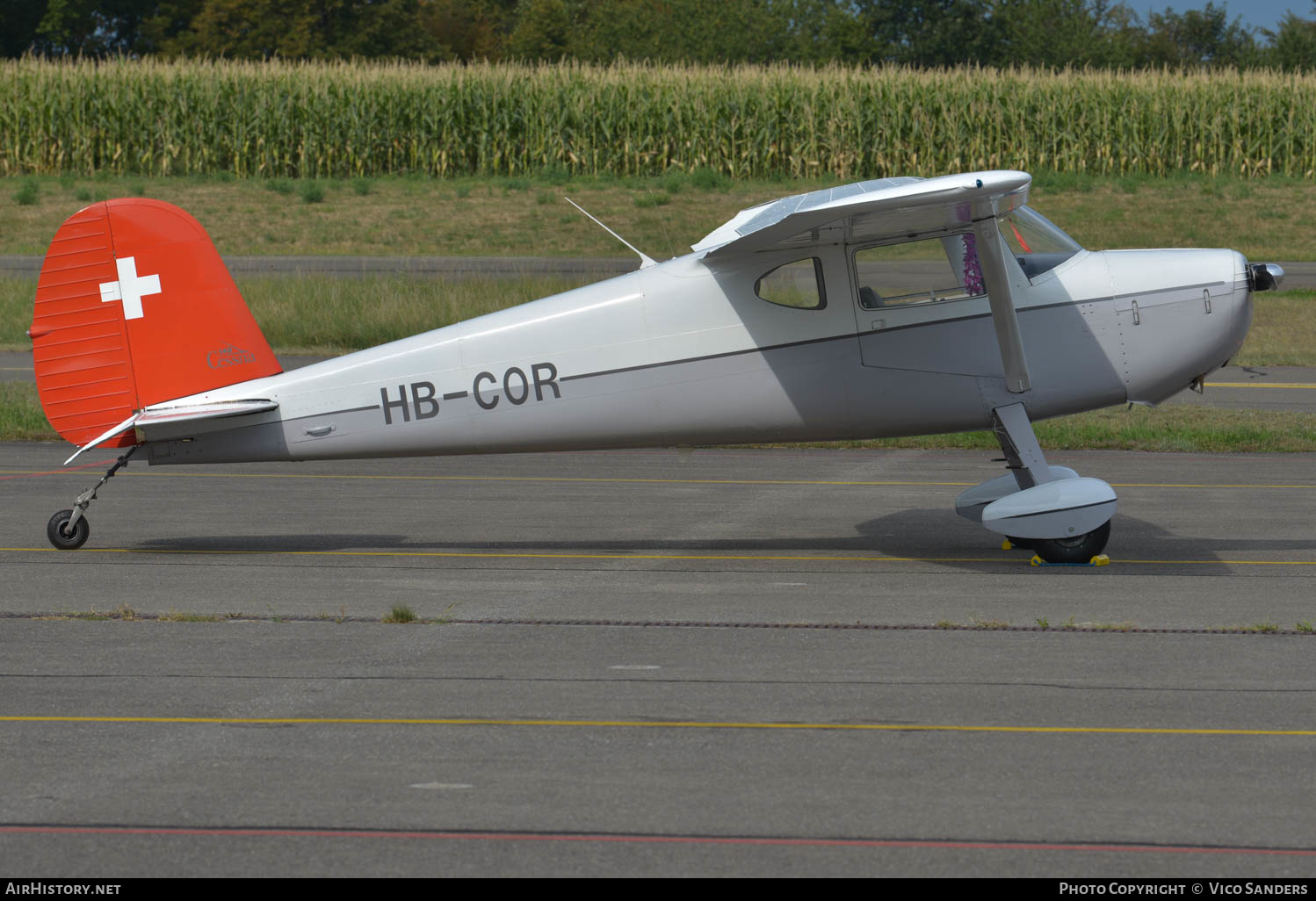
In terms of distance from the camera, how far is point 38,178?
38938 mm

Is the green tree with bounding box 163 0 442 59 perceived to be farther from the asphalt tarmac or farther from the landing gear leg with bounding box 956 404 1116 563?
the landing gear leg with bounding box 956 404 1116 563

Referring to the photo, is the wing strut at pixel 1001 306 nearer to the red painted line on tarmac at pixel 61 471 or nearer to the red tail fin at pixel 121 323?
the red tail fin at pixel 121 323

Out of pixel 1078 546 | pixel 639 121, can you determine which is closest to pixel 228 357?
pixel 1078 546

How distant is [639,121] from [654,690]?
Result: 3418 cm

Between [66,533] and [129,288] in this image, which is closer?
[129,288]

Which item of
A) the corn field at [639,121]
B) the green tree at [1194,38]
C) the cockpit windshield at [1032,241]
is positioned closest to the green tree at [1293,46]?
the green tree at [1194,38]

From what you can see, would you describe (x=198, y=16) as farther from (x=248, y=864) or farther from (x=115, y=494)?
(x=248, y=864)

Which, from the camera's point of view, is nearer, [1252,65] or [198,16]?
[198,16]

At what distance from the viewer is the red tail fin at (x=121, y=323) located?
9.73 m

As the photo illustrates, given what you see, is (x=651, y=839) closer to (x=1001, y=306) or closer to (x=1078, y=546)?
(x=1078, y=546)

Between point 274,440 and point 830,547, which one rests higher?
point 274,440

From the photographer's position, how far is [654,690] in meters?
6.86

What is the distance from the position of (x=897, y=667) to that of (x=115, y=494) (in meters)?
7.85

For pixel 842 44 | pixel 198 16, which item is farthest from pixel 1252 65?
pixel 198 16
